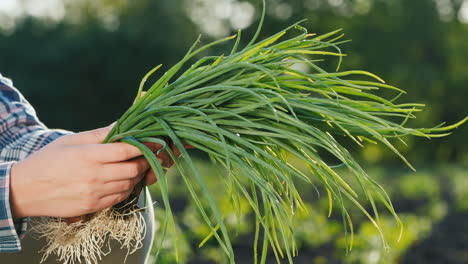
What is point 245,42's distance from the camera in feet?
44.4

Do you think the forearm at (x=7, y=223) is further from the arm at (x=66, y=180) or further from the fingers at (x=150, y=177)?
the fingers at (x=150, y=177)

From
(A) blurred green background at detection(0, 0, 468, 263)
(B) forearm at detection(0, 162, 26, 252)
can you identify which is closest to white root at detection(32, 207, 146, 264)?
(B) forearm at detection(0, 162, 26, 252)

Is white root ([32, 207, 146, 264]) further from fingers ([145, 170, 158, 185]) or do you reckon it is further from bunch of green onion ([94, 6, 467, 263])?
bunch of green onion ([94, 6, 467, 263])

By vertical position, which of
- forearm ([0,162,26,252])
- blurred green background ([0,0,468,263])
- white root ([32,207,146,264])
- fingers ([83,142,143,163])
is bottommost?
blurred green background ([0,0,468,263])

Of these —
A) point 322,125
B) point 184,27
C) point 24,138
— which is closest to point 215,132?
point 322,125

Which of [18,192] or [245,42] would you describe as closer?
[18,192]

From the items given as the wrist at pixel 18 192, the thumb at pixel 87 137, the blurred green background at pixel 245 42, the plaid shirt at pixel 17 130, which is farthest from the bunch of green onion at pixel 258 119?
the blurred green background at pixel 245 42

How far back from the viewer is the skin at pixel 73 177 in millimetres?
1070

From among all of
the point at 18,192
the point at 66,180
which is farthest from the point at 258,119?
the point at 18,192

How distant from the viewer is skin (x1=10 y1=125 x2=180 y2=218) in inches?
42.1

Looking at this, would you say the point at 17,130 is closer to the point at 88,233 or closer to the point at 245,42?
the point at 88,233

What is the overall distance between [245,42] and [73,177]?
12678 millimetres

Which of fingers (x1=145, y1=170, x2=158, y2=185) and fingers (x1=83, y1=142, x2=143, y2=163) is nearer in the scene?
fingers (x1=83, y1=142, x2=143, y2=163)

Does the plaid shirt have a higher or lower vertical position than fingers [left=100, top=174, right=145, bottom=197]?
higher
